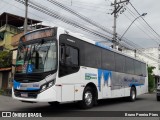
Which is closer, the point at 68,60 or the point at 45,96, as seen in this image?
the point at 45,96

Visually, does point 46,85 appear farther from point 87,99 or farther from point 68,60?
point 87,99

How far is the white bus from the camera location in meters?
9.98

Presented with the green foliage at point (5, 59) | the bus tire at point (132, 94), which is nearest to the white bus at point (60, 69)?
the bus tire at point (132, 94)

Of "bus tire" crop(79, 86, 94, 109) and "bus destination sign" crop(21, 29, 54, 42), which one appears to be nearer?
"bus destination sign" crop(21, 29, 54, 42)

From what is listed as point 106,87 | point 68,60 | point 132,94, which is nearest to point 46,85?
point 68,60

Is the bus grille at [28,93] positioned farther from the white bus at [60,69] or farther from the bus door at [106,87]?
the bus door at [106,87]

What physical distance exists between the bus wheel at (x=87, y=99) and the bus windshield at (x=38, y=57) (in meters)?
2.65

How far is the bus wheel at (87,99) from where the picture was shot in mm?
11890

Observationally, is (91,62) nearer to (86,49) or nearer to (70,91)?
(86,49)

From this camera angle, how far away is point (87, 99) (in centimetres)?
1224

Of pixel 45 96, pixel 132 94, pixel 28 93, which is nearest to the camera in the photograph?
pixel 45 96

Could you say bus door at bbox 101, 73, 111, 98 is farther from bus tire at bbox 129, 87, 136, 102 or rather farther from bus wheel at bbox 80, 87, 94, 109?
bus tire at bbox 129, 87, 136, 102

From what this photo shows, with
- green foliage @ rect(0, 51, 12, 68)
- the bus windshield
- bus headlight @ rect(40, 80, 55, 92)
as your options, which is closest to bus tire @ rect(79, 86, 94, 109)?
bus headlight @ rect(40, 80, 55, 92)

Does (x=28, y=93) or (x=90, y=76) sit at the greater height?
(x=90, y=76)
